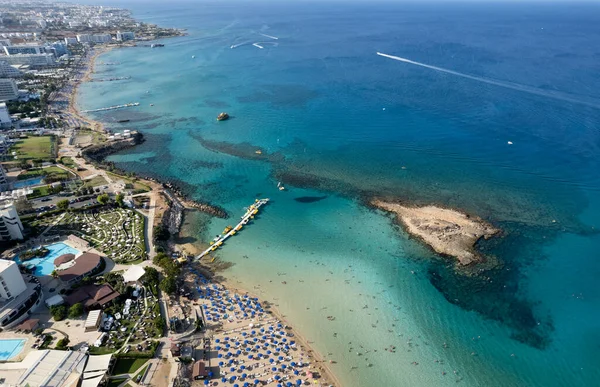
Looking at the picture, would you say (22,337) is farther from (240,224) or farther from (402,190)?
(402,190)

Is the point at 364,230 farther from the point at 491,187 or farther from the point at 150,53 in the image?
the point at 150,53

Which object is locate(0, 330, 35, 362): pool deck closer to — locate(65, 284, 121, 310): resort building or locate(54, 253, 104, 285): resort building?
locate(65, 284, 121, 310): resort building

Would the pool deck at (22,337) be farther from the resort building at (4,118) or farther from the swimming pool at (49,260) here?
the resort building at (4,118)

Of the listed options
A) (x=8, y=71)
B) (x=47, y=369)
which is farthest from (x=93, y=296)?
(x=8, y=71)

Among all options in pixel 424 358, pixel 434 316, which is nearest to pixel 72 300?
pixel 424 358

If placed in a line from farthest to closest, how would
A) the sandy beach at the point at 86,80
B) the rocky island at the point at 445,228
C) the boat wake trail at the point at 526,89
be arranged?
the boat wake trail at the point at 526,89
the sandy beach at the point at 86,80
the rocky island at the point at 445,228

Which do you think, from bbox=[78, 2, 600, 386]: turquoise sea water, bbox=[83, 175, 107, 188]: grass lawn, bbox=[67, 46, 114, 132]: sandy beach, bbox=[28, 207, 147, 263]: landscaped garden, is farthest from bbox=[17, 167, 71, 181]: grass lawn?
bbox=[67, 46, 114, 132]: sandy beach

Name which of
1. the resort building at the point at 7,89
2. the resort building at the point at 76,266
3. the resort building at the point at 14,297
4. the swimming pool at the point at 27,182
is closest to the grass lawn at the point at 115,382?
the resort building at the point at 14,297

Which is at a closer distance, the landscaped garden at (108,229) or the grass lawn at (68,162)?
the landscaped garden at (108,229)
